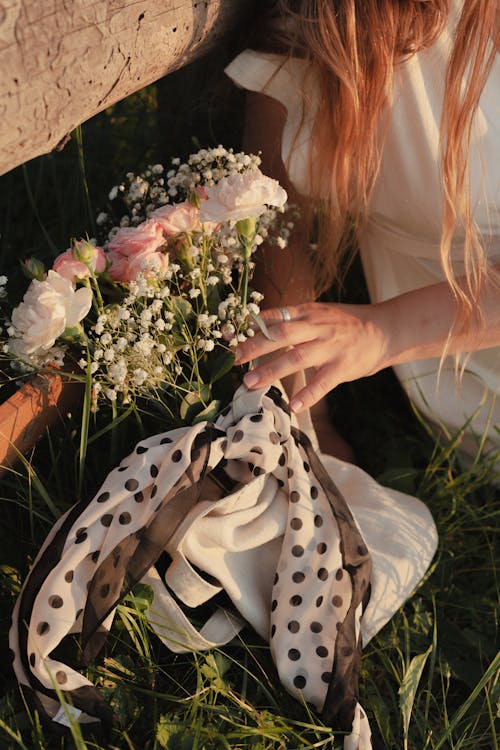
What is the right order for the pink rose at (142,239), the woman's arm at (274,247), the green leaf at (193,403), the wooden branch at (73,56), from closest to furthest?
the wooden branch at (73,56) → the pink rose at (142,239) → the green leaf at (193,403) → the woman's arm at (274,247)

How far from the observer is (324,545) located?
4.15ft

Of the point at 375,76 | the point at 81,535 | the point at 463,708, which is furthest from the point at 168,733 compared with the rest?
the point at 375,76

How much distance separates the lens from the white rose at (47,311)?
1065 mm

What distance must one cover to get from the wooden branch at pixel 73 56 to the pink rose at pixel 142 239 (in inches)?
6.6

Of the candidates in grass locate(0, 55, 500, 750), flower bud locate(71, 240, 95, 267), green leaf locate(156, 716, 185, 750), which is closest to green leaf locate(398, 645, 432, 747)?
grass locate(0, 55, 500, 750)

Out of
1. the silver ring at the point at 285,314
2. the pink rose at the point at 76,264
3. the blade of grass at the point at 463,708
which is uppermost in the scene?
the pink rose at the point at 76,264

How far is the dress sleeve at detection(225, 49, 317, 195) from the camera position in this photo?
1408 millimetres

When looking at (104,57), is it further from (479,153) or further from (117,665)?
(117,665)

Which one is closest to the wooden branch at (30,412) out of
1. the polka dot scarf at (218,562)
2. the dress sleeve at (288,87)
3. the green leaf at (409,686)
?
the polka dot scarf at (218,562)

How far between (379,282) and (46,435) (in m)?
0.85

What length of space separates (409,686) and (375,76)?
1056 mm

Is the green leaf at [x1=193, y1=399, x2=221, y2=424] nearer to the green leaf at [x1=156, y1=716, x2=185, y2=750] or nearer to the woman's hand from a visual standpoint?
the woman's hand

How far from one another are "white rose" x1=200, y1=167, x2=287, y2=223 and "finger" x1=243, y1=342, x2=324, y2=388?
0.84 ft

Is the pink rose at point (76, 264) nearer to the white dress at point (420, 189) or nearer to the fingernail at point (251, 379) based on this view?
the fingernail at point (251, 379)
